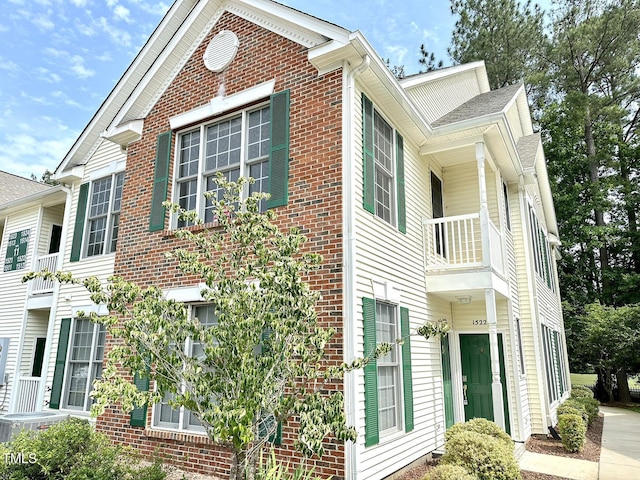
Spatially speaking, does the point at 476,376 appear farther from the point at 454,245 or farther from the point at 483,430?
the point at 454,245

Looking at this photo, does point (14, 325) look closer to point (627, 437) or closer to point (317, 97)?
point (317, 97)

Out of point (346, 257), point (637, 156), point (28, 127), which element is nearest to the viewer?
point (346, 257)

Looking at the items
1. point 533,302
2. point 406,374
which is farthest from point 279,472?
point 533,302

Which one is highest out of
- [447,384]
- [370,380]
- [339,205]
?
[339,205]

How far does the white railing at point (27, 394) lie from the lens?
416 inches

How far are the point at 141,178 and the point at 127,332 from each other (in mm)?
5272

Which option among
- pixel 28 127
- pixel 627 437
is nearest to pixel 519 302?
pixel 627 437

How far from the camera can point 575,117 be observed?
25.8 metres

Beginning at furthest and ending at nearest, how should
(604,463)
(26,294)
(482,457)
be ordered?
(26,294) < (604,463) < (482,457)

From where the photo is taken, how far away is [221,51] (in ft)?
26.7

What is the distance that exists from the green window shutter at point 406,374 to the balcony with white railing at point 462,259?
1.53m

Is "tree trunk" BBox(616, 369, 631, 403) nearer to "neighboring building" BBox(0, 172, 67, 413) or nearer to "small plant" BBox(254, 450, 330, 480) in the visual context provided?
"small plant" BBox(254, 450, 330, 480)

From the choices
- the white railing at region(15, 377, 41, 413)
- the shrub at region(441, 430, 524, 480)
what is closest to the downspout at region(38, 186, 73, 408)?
the white railing at region(15, 377, 41, 413)

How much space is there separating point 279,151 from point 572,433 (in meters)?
8.06
